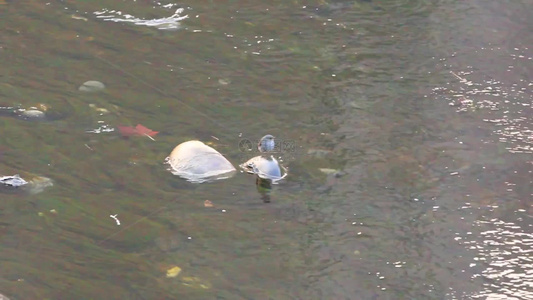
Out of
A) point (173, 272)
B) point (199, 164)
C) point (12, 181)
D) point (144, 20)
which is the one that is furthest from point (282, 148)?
point (144, 20)

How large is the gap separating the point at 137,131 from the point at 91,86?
41 cm

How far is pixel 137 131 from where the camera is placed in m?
3.02

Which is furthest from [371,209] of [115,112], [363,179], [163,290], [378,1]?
[378,1]

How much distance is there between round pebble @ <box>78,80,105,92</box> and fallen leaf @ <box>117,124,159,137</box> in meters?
0.33

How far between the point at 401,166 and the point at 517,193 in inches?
15.0

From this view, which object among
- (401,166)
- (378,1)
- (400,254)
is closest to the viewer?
(400,254)

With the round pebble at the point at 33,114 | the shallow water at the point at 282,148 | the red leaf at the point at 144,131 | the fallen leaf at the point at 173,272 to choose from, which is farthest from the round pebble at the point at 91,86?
the fallen leaf at the point at 173,272

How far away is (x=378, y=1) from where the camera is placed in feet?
13.8

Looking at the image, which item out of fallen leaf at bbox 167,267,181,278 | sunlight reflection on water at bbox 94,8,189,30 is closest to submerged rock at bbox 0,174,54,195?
fallen leaf at bbox 167,267,181,278

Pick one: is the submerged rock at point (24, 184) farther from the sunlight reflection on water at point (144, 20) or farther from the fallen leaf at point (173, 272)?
the sunlight reflection on water at point (144, 20)

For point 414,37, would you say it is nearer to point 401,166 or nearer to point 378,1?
point 378,1

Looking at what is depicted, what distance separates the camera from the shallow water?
2316 mm

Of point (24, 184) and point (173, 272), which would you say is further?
point (24, 184)

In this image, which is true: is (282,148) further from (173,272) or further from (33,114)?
(33,114)
